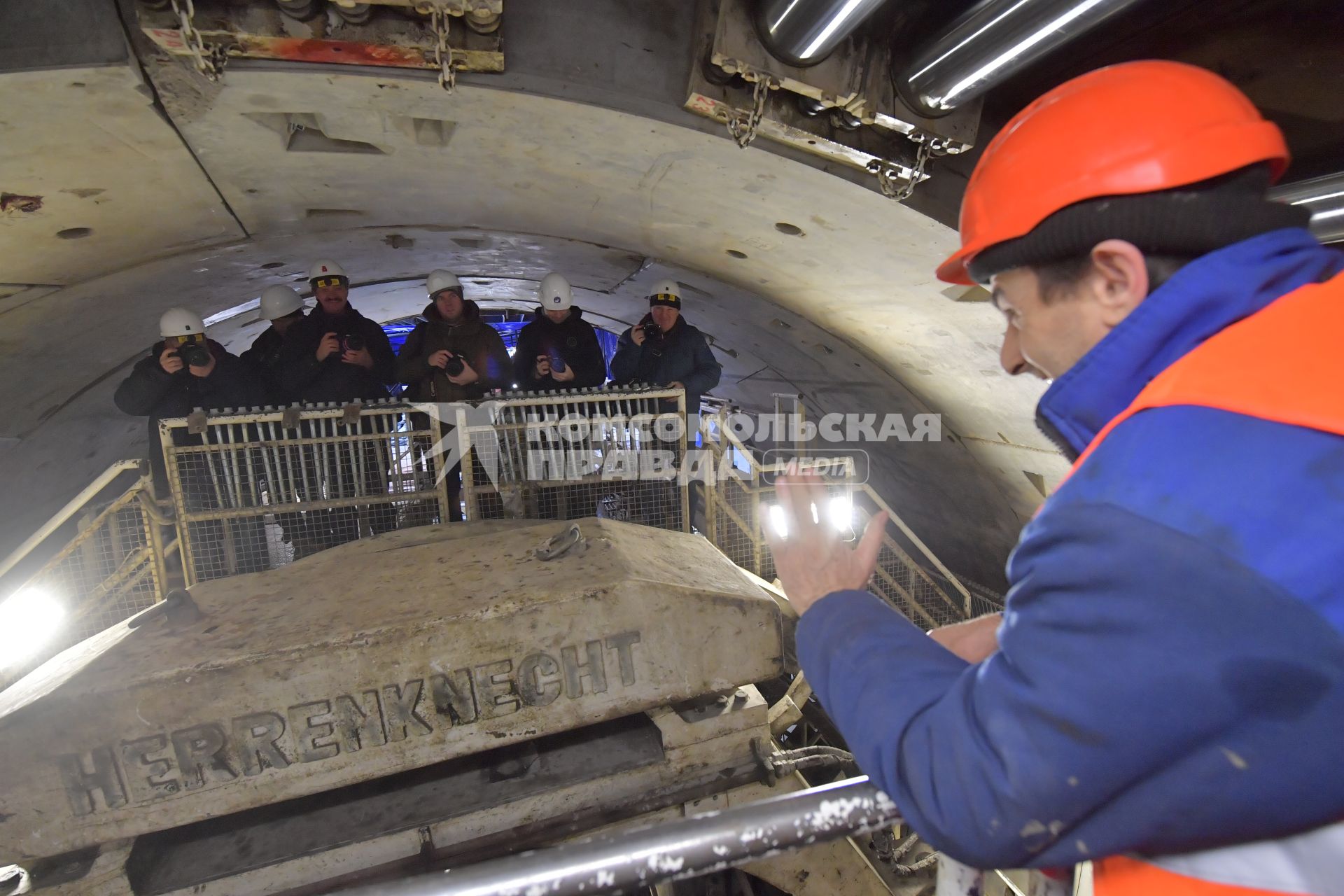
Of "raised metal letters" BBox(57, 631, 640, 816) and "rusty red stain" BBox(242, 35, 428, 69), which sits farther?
"rusty red stain" BBox(242, 35, 428, 69)

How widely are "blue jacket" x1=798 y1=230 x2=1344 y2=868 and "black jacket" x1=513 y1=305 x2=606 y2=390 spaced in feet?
15.4

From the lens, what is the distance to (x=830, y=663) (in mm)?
1093

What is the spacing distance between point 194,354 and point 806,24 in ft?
14.1

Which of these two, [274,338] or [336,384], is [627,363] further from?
[274,338]

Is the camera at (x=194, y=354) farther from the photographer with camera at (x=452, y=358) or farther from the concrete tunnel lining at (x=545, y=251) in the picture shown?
the photographer with camera at (x=452, y=358)

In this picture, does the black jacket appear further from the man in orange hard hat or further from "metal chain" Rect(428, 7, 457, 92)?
the man in orange hard hat

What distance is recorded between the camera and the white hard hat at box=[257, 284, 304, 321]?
219 inches

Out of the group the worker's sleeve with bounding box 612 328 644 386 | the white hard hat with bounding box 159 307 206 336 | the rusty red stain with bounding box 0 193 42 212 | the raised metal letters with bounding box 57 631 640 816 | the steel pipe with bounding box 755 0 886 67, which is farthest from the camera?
Result: the worker's sleeve with bounding box 612 328 644 386

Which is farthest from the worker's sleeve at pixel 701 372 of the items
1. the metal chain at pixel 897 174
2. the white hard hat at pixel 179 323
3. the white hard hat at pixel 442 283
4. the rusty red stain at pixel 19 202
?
the rusty red stain at pixel 19 202

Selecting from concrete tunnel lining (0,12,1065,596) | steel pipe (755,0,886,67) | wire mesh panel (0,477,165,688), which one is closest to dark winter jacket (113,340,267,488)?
wire mesh panel (0,477,165,688)

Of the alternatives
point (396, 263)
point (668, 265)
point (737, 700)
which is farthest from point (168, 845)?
point (396, 263)

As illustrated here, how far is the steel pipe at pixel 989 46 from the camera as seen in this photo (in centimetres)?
227

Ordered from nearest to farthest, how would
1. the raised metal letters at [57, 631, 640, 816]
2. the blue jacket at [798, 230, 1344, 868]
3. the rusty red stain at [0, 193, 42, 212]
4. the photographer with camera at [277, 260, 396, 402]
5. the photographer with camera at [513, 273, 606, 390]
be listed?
the blue jacket at [798, 230, 1344, 868] → the raised metal letters at [57, 631, 640, 816] → the rusty red stain at [0, 193, 42, 212] → the photographer with camera at [277, 260, 396, 402] → the photographer with camera at [513, 273, 606, 390]

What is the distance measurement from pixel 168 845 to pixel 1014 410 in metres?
5.72
